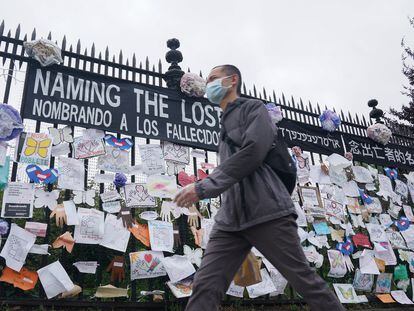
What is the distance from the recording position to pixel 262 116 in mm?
2262

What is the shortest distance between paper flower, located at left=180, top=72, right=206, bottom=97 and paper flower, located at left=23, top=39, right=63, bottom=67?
61.6 inches

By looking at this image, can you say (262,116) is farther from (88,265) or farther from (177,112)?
(177,112)

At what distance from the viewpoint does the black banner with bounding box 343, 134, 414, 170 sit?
6.45 meters

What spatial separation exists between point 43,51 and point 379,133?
5674 millimetres

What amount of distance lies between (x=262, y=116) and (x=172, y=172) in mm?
2286

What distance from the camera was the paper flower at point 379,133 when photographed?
267 inches

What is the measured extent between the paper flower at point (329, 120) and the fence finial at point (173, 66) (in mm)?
2678

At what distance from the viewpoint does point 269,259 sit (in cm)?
214

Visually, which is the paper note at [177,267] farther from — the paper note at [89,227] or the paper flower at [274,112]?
the paper flower at [274,112]

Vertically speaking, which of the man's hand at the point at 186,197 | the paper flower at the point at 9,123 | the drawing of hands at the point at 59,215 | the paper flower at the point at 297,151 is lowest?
the man's hand at the point at 186,197

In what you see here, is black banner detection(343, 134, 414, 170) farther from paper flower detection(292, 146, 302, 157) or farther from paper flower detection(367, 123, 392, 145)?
paper flower detection(292, 146, 302, 157)

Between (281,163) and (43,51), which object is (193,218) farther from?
(43,51)

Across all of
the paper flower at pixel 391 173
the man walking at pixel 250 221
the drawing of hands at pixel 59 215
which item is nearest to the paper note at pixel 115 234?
the drawing of hands at pixel 59 215

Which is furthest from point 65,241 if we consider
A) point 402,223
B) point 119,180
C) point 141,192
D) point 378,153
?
point 378,153
